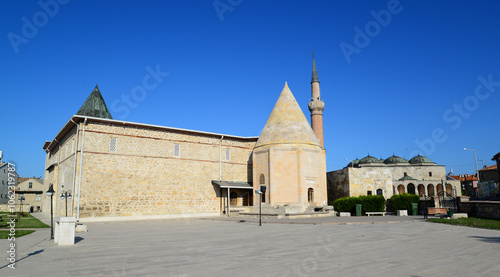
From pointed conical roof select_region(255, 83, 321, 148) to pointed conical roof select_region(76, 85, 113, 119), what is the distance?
1535 cm

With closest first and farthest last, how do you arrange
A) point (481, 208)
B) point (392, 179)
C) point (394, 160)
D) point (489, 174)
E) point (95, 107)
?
point (481, 208), point (95, 107), point (392, 179), point (489, 174), point (394, 160)

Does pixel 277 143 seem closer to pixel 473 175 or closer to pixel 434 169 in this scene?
pixel 434 169

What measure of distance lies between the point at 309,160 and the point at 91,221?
16.8 m

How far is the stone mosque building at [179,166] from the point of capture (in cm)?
2234

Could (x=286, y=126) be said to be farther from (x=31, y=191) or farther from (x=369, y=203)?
(x=31, y=191)

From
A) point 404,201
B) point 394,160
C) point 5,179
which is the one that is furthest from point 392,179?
point 5,179

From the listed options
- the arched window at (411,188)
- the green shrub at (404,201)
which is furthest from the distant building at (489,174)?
the green shrub at (404,201)

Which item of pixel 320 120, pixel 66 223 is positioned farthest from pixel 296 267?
pixel 320 120

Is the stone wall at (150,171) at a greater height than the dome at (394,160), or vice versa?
the dome at (394,160)

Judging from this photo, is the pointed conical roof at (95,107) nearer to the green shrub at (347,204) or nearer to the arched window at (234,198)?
the arched window at (234,198)

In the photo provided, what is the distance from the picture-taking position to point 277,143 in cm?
2714

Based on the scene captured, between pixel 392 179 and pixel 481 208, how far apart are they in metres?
19.0

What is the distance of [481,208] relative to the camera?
1722cm

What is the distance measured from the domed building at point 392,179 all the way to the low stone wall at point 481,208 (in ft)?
32.7
